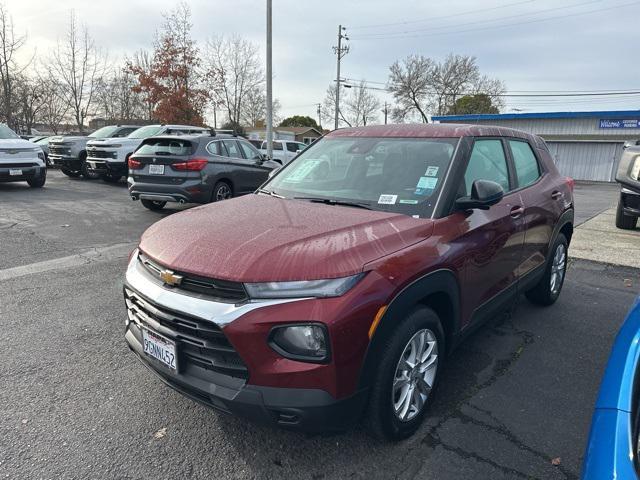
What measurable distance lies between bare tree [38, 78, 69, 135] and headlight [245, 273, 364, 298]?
37.3m

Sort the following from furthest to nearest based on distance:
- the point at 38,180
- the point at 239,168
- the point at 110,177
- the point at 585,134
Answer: the point at 585,134 < the point at 110,177 < the point at 38,180 < the point at 239,168

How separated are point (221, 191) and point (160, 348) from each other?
7.26 metres

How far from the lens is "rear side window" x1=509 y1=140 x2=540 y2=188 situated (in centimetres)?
396

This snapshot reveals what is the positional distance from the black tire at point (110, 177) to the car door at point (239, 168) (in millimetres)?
6268

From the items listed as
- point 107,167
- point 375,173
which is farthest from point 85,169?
point 375,173

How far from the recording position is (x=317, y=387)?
2039 mm

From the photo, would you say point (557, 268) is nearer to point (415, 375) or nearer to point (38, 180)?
point (415, 375)

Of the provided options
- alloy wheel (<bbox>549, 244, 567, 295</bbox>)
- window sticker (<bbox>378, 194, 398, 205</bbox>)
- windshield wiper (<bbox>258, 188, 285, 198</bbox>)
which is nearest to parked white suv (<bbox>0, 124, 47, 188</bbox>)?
windshield wiper (<bbox>258, 188, 285, 198</bbox>)

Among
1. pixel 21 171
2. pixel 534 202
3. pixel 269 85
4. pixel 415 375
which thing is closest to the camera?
pixel 415 375

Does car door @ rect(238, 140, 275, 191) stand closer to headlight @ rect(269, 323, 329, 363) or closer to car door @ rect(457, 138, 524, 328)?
car door @ rect(457, 138, 524, 328)

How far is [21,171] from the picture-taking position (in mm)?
11953

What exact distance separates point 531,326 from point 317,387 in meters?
3.00

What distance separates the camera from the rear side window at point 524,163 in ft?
13.0

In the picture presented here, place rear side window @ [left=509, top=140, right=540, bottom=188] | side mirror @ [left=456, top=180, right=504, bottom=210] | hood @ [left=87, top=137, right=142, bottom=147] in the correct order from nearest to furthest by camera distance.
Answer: side mirror @ [left=456, top=180, right=504, bottom=210]
rear side window @ [left=509, top=140, right=540, bottom=188]
hood @ [left=87, top=137, right=142, bottom=147]
